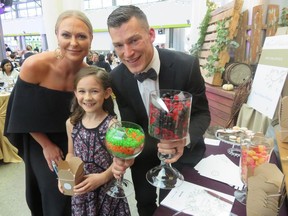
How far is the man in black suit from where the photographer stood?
3.46ft

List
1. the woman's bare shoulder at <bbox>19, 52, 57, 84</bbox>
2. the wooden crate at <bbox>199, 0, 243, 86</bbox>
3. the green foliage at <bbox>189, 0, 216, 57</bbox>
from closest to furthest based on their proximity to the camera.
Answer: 1. the woman's bare shoulder at <bbox>19, 52, 57, 84</bbox>
2. the wooden crate at <bbox>199, 0, 243, 86</bbox>
3. the green foliage at <bbox>189, 0, 216, 57</bbox>

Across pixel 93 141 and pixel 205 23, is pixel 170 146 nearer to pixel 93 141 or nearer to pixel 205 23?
pixel 93 141

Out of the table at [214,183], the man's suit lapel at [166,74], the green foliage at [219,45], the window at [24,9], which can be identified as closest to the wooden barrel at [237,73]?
the green foliage at [219,45]

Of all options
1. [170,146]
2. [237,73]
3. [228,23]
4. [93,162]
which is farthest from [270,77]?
[93,162]

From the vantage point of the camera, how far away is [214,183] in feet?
3.52

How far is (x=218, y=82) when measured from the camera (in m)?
3.26

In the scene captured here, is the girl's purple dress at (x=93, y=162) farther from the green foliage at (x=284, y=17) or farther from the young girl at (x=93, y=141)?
the green foliage at (x=284, y=17)

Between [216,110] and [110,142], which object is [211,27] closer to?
[216,110]

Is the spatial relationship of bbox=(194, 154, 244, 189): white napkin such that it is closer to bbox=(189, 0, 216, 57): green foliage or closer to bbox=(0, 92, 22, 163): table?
bbox=(0, 92, 22, 163): table

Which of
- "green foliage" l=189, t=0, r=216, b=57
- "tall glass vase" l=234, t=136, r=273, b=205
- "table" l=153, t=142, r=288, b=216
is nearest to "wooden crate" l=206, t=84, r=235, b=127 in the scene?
"green foliage" l=189, t=0, r=216, b=57

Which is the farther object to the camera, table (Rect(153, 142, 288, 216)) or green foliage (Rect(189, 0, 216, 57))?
green foliage (Rect(189, 0, 216, 57))

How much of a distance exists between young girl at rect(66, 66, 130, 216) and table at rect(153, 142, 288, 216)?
41cm

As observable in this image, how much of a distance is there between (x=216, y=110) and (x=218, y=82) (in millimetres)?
387

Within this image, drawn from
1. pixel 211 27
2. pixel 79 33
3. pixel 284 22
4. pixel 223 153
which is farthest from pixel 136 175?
pixel 211 27
